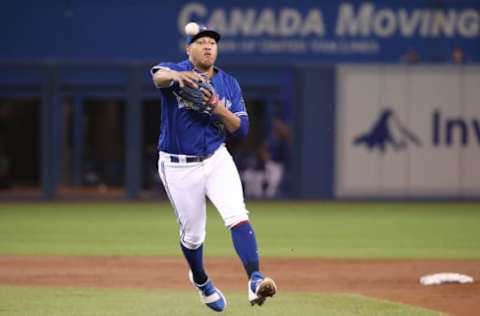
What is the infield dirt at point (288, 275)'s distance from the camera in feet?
29.0

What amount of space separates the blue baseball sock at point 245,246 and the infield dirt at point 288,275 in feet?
5.65

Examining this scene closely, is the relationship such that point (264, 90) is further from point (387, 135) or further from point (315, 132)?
point (387, 135)

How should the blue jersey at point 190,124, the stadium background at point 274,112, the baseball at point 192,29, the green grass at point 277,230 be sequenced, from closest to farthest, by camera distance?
the baseball at point 192,29, the blue jersey at point 190,124, the green grass at point 277,230, the stadium background at point 274,112

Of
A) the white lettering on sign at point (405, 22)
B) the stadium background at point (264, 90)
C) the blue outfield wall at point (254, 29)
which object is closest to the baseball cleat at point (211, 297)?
the stadium background at point (264, 90)

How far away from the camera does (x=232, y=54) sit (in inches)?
979

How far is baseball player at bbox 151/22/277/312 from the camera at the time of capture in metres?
6.69

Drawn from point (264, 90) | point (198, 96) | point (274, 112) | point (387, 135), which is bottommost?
point (387, 135)

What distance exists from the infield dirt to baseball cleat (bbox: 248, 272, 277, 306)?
175cm

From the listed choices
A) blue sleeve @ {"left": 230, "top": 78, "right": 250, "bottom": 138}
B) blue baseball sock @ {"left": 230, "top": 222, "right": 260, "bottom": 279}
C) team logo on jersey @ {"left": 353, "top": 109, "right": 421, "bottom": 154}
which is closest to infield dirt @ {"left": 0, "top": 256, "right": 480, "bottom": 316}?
blue baseball sock @ {"left": 230, "top": 222, "right": 260, "bottom": 279}

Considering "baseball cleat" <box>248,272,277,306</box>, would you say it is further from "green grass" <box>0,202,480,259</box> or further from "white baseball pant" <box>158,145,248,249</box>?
"green grass" <box>0,202,480,259</box>

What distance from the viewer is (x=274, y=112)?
23.4m

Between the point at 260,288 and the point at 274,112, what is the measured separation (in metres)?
17.0

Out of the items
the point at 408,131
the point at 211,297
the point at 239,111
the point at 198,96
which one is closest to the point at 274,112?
the point at 408,131

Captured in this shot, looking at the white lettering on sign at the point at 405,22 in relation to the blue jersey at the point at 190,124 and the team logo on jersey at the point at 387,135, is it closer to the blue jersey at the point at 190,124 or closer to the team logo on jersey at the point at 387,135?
the team logo on jersey at the point at 387,135
